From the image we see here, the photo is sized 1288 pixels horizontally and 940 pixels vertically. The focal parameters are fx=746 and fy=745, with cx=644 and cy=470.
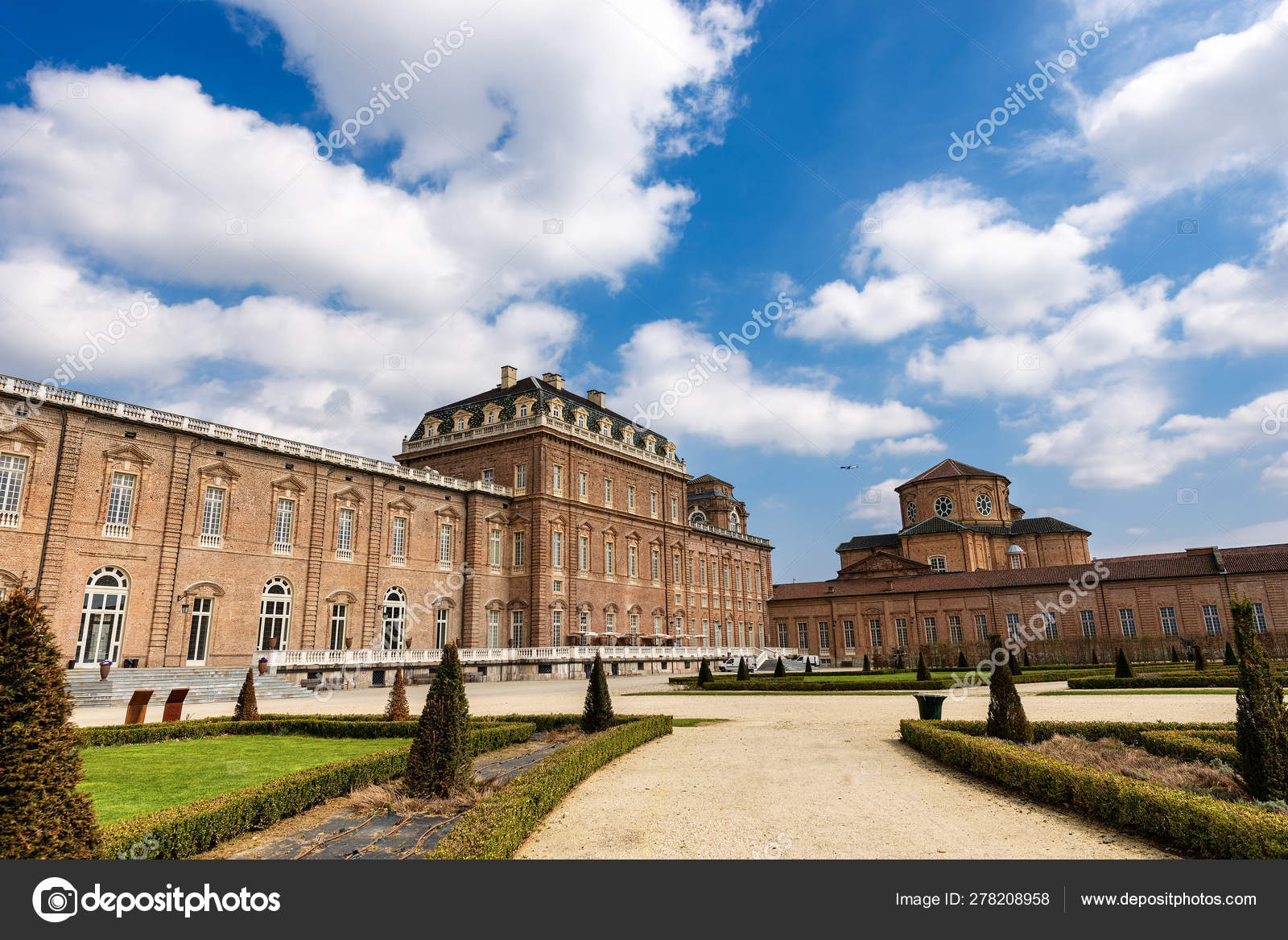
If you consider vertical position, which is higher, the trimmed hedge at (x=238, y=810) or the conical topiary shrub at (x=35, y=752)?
the conical topiary shrub at (x=35, y=752)

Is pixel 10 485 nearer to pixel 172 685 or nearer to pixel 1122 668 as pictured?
pixel 172 685

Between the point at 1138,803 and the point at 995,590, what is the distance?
157ft

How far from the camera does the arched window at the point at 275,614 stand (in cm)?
3241

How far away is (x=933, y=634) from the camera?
52.6 meters

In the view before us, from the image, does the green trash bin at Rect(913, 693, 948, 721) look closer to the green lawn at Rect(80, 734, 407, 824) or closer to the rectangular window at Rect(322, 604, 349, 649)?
the green lawn at Rect(80, 734, 407, 824)

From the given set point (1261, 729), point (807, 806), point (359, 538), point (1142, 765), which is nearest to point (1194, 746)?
point (1142, 765)

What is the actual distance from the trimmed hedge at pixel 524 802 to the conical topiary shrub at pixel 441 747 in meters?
0.74

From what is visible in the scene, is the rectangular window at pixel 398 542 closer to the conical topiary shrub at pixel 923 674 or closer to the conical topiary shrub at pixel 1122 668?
the conical topiary shrub at pixel 923 674

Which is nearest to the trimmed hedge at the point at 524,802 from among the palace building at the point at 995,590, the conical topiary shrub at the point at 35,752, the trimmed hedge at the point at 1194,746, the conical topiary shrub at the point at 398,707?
the conical topiary shrub at the point at 35,752

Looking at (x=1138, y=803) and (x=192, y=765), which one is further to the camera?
(x=192, y=765)

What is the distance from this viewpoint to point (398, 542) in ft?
129

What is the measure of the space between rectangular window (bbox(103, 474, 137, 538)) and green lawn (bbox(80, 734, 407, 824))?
17.3 metres
